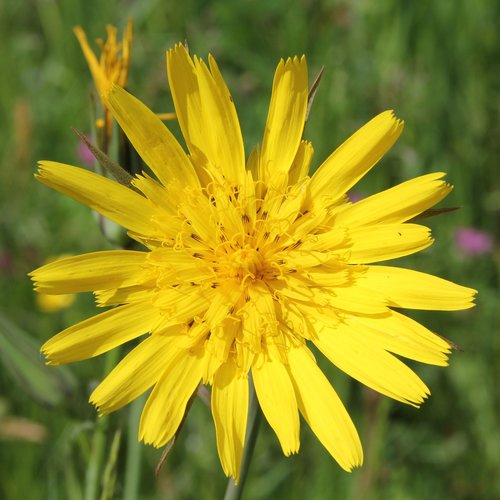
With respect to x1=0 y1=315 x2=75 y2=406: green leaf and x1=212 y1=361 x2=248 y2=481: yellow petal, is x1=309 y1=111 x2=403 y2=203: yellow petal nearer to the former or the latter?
x1=212 y1=361 x2=248 y2=481: yellow petal

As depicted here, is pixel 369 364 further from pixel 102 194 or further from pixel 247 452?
pixel 102 194

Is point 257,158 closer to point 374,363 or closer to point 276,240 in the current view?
point 276,240

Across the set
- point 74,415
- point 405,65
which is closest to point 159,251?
point 74,415

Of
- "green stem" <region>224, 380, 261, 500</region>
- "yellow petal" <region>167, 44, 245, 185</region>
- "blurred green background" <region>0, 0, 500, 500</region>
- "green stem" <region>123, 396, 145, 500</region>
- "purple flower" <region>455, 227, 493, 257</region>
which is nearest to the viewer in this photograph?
"green stem" <region>224, 380, 261, 500</region>

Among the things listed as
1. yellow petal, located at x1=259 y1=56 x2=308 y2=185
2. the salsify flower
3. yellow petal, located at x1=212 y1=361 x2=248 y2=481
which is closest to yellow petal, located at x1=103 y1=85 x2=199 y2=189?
the salsify flower

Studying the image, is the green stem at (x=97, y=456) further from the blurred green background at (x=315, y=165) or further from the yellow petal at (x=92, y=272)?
the yellow petal at (x=92, y=272)

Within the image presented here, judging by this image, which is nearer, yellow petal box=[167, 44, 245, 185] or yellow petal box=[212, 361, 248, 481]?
yellow petal box=[212, 361, 248, 481]

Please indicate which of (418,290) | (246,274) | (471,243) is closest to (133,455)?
(246,274)

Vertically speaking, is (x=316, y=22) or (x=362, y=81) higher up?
(x=316, y=22)
